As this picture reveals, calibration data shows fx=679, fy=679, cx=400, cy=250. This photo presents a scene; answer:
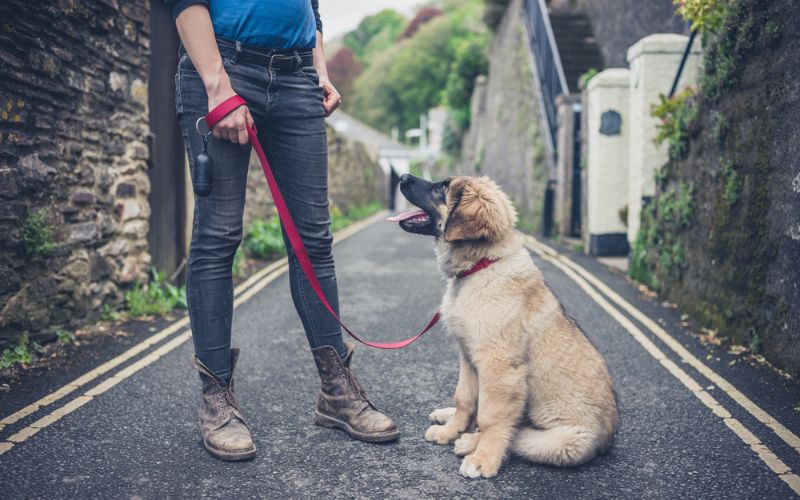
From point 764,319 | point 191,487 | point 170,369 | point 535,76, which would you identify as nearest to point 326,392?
point 191,487

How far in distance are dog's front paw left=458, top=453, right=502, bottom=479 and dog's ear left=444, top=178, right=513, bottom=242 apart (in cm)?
105

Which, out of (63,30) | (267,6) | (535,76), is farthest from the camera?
(535,76)

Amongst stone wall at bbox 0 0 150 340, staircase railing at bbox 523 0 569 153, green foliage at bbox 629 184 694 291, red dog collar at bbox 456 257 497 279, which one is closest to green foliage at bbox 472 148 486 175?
staircase railing at bbox 523 0 569 153

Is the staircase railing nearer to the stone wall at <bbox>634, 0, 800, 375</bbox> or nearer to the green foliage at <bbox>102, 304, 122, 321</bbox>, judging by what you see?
the stone wall at <bbox>634, 0, 800, 375</bbox>

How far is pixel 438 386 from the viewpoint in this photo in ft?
14.6

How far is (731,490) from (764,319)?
2303mm

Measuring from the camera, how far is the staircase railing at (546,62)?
47.7ft

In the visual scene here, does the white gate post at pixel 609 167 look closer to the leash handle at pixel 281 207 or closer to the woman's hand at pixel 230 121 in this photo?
the leash handle at pixel 281 207

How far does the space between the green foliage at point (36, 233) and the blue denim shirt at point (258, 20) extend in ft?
8.44

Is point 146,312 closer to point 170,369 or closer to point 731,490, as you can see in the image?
point 170,369

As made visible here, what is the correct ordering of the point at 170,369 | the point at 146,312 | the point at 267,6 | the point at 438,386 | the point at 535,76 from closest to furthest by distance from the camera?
1. the point at 267,6
2. the point at 438,386
3. the point at 170,369
4. the point at 146,312
5. the point at 535,76

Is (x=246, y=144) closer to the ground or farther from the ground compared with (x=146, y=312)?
farther from the ground

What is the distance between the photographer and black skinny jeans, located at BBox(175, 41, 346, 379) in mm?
3193

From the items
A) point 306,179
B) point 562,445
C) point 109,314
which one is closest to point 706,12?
point 306,179
